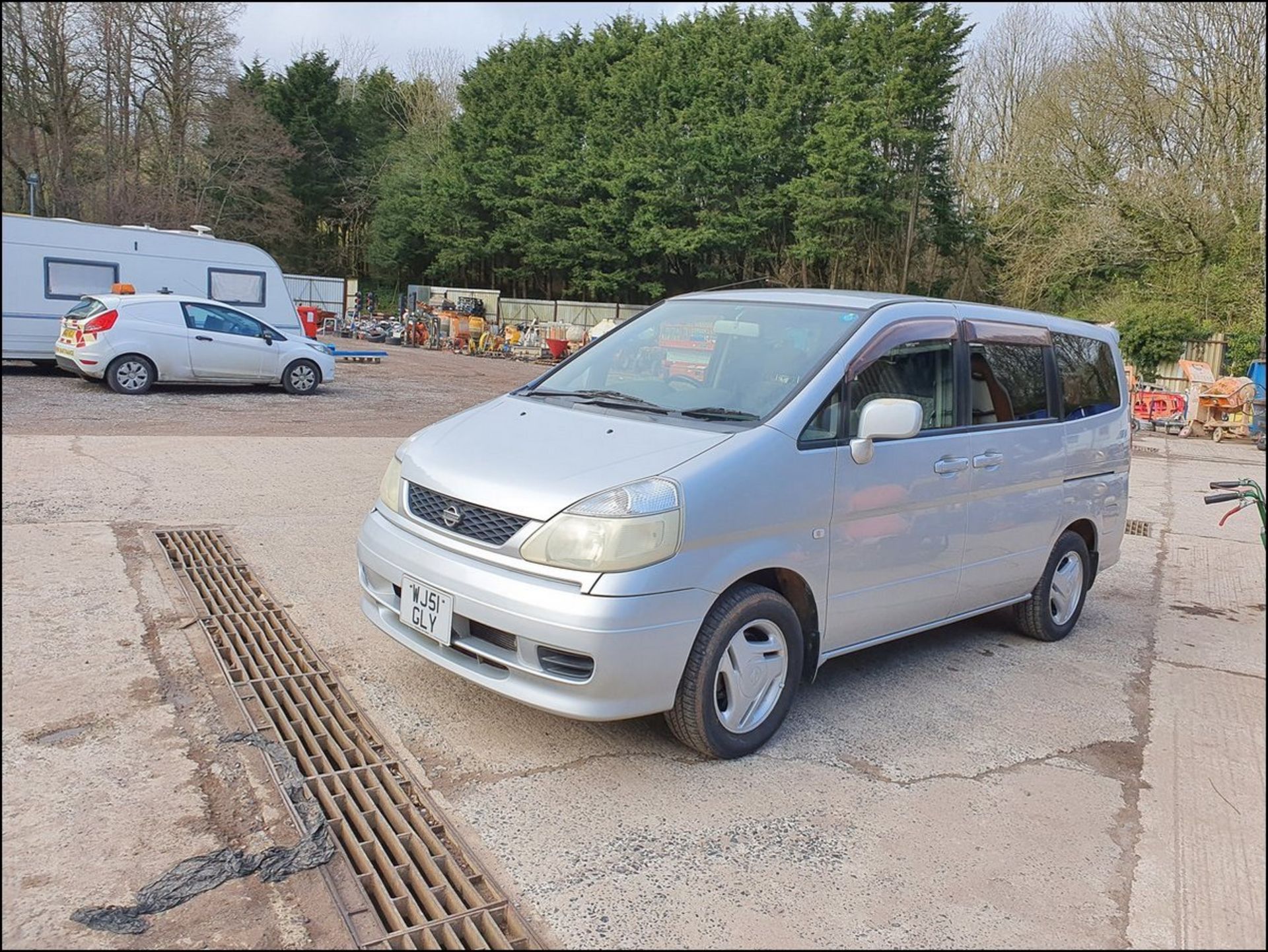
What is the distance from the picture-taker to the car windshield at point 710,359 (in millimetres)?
4184

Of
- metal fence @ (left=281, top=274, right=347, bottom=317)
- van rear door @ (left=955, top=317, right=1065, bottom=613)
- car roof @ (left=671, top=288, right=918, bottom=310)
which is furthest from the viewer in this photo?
metal fence @ (left=281, top=274, right=347, bottom=317)

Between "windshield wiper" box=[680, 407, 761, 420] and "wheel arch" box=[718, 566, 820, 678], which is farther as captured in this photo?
"windshield wiper" box=[680, 407, 761, 420]

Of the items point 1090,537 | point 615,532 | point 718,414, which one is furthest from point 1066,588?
point 615,532

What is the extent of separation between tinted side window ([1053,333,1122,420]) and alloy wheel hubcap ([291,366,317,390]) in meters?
12.8

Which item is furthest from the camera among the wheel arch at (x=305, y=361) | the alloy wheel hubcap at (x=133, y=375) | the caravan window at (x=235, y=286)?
the caravan window at (x=235, y=286)

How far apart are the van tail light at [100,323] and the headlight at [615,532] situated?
41.1 ft

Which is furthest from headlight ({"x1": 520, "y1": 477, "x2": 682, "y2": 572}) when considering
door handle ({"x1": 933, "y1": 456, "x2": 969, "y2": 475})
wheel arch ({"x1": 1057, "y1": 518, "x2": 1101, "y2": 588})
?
wheel arch ({"x1": 1057, "y1": 518, "x2": 1101, "y2": 588})

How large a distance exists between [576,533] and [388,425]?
10.3 metres

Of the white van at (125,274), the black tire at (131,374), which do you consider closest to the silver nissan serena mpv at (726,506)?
the white van at (125,274)

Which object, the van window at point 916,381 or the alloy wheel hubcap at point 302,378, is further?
the alloy wheel hubcap at point 302,378

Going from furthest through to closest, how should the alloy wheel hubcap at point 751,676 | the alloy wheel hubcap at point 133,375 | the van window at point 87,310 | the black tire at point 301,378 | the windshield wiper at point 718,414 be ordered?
the black tire at point 301,378 → the alloy wheel hubcap at point 133,375 → the van window at point 87,310 → the windshield wiper at point 718,414 → the alloy wheel hubcap at point 751,676

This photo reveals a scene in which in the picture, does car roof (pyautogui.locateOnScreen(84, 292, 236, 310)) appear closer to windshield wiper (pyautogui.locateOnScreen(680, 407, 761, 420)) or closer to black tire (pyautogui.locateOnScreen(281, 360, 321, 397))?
black tire (pyautogui.locateOnScreen(281, 360, 321, 397))

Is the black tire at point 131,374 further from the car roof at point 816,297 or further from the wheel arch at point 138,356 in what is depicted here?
the car roof at point 816,297

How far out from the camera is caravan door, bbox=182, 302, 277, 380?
47.6 ft
